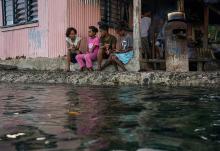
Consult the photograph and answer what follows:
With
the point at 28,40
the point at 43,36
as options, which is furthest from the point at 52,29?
the point at 28,40

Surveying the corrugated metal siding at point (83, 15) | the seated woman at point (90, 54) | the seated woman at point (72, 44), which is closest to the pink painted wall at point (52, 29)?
the corrugated metal siding at point (83, 15)

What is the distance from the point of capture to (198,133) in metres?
3.82

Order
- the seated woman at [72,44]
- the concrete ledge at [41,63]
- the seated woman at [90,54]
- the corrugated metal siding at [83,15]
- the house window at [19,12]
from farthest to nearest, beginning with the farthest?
the house window at [19,12] < the concrete ledge at [41,63] < the corrugated metal siding at [83,15] < the seated woman at [72,44] < the seated woman at [90,54]

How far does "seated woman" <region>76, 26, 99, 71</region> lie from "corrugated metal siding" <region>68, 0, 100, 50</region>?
2.95ft

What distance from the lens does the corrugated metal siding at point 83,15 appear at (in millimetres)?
13248

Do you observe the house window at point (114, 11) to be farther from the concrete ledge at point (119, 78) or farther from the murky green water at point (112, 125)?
the murky green water at point (112, 125)

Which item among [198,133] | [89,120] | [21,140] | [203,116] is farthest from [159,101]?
[21,140]

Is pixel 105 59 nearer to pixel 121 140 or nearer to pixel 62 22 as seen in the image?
pixel 62 22

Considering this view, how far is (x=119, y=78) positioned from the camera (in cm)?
998

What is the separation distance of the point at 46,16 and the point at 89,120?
10.2 metres

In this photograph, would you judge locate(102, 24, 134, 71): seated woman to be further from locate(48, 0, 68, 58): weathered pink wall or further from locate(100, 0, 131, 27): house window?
locate(48, 0, 68, 58): weathered pink wall

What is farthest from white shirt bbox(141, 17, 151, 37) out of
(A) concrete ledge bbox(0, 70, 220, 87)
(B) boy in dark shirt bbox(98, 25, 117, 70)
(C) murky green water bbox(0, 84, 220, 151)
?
(C) murky green water bbox(0, 84, 220, 151)

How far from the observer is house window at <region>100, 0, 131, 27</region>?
13.4m

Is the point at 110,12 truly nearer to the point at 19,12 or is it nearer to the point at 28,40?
the point at 28,40
